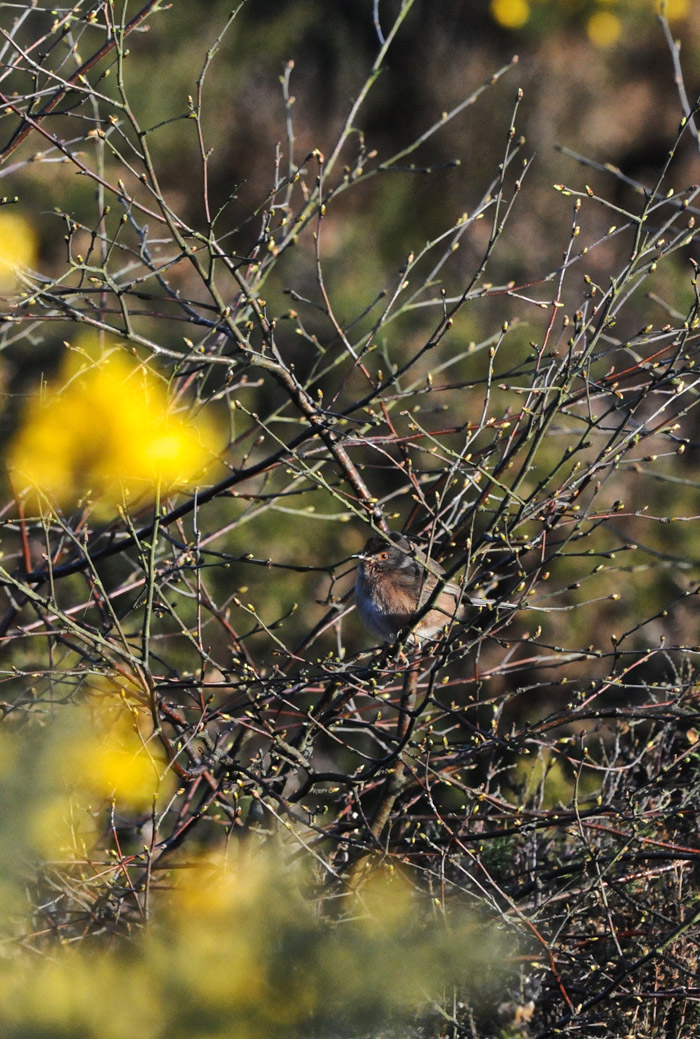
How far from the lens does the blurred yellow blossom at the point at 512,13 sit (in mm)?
9156

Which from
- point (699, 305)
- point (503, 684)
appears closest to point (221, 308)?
point (699, 305)

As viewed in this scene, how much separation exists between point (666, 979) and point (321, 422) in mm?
1896

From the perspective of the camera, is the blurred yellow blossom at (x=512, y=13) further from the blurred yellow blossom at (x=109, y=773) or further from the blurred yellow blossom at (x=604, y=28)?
the blurred yellow blossom at (x=109, y=773)

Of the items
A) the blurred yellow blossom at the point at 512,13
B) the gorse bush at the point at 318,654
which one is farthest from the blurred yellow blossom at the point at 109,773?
the blurred yellow blossom at the point at 512,13

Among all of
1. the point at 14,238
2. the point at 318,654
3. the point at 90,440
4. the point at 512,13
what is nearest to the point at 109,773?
the point at 90,440

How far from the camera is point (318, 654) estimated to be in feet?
22.0

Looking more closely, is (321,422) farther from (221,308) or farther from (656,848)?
(656,848)

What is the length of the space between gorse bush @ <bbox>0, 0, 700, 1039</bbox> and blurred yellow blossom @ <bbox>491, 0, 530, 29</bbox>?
2.75 meters

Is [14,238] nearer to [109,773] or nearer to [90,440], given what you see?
[90,440]

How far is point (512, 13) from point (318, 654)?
258 inches

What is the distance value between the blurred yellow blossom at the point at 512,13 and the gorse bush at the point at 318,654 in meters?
2.75

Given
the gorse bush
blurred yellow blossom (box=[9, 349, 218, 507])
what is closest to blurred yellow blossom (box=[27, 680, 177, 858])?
the gorse bush

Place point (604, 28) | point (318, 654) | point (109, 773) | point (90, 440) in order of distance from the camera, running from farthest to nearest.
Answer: point (604, 28)
point (318, 654)
point (90, 440)
point (109, 773)

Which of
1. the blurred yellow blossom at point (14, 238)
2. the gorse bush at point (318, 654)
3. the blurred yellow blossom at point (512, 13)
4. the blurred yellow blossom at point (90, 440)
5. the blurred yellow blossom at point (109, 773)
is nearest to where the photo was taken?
the gorse bush at point (318, 654)
